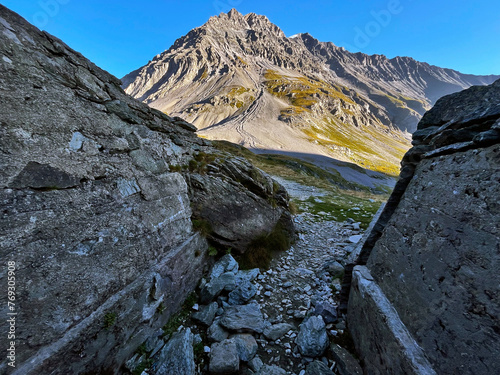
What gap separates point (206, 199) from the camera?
7.95m

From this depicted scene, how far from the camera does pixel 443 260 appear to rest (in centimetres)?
338

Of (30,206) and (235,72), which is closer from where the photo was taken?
(30,206)

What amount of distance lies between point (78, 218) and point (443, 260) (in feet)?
22.2

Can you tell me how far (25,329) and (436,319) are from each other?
→ 21.3 ft

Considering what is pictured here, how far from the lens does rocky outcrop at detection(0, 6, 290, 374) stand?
3455 mm

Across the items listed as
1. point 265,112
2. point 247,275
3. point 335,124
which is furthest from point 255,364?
point 335,124

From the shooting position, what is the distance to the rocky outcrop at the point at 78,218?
346 cm

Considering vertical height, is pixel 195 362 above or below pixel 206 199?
below

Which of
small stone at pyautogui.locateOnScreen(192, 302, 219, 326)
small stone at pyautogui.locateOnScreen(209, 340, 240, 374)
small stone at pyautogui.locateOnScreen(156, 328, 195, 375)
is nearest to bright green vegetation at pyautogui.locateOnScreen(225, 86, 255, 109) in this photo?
small stone at pyautogui.locateOnScreen(192, 302, 219, 326)

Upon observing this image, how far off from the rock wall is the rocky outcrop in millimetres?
4955

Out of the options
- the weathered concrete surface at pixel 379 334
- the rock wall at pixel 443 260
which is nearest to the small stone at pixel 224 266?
the weathered concrete surface at pixel 379 334

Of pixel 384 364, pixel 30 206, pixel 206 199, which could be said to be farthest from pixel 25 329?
pixel 384 364

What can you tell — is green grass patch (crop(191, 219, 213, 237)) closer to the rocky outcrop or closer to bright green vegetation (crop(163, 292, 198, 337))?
the rocky outcrop

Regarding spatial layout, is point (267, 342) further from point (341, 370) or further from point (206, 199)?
point (206, 199)
